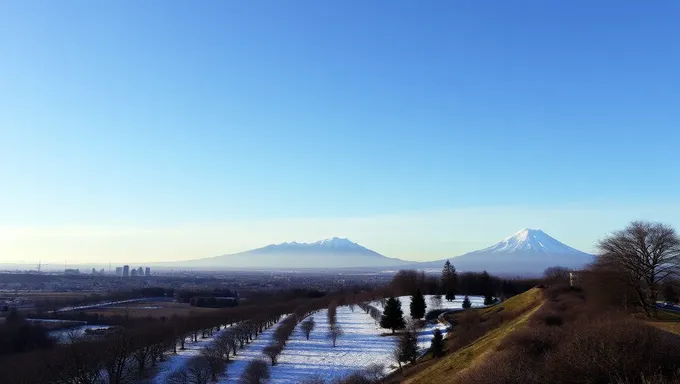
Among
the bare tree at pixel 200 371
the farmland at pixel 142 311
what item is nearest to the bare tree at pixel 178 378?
the bare tree at pixel 200 371

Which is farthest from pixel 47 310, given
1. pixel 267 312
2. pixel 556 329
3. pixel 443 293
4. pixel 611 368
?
pixel 611 368

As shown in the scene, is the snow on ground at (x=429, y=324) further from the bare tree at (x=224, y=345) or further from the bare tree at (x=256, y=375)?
the bare tree at (x=224, y=345)

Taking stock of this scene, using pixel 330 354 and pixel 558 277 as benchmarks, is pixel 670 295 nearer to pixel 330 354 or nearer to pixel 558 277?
pixel 330 354

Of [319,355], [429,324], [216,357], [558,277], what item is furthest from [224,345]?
[558,277]

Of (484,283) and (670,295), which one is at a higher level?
(670,295)

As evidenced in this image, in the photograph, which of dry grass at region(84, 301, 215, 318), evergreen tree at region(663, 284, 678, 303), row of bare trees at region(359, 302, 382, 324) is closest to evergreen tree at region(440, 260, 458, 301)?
row of bare trees at region(359, 302, 382, 324)

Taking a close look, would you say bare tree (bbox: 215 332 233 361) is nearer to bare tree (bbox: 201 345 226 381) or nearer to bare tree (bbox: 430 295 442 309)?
bare tree (bbox: 201 345 226 381)
